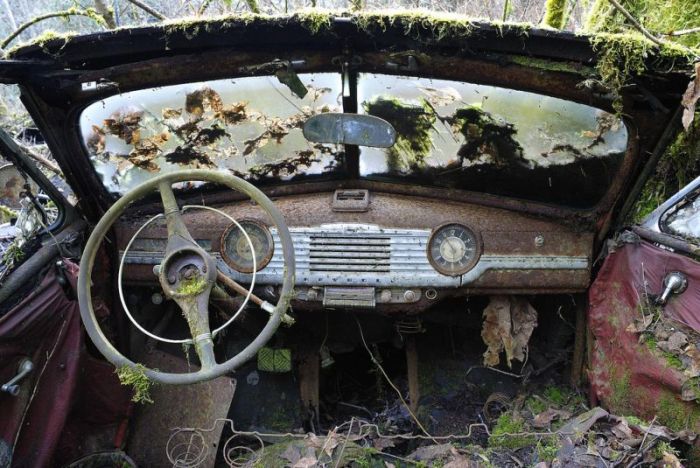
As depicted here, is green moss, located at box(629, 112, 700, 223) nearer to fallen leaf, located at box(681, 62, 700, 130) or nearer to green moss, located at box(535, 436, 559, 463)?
fallen leaf, located at box(681, 62, 700, 130)

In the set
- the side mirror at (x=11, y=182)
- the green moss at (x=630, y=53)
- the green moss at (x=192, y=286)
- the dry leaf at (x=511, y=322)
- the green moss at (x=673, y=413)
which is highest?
the green moss at (x=630, y=53)

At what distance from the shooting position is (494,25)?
2.16m

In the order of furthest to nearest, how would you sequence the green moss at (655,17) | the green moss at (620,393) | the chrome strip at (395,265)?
the green moss at (655,17) < the chrome strip at (395,265) < the green moss at (620,393)

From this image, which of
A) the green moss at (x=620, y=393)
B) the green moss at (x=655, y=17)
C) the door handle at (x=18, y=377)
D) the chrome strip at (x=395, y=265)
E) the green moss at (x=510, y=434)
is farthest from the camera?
the green moss at (x=655, y=17)

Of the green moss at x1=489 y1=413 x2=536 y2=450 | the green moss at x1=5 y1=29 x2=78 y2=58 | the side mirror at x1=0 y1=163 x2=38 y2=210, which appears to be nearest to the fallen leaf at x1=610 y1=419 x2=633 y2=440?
the green moss at x1=489 y1=413 x2=536 y2=450

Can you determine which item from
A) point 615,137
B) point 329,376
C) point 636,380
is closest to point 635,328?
point 636,380

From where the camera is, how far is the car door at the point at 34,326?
90.1 inches

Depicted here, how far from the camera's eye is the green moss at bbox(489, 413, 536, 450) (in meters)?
2.34

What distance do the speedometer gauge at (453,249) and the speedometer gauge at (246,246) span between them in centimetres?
84

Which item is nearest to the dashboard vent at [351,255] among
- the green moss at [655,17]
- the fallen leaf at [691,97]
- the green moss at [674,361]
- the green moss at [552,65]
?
the green moss at [552,65]

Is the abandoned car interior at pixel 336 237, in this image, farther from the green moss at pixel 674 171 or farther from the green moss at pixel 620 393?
the green moss at pixel 674 171

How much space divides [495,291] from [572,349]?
0.66 m

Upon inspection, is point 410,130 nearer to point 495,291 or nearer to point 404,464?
point 495,291

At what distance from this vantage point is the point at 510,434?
2.40m
